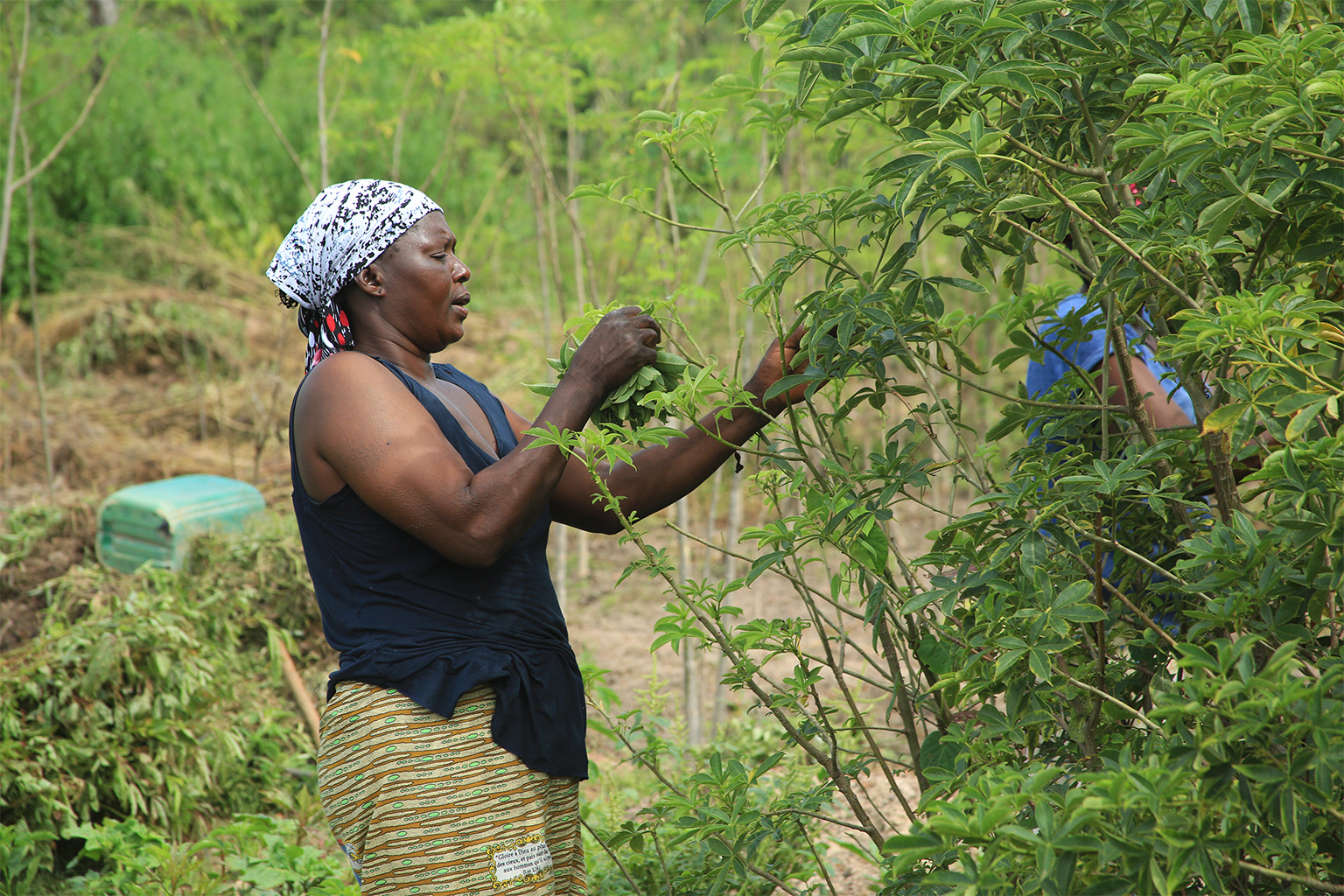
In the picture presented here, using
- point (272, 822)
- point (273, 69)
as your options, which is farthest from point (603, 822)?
point (273, 69)

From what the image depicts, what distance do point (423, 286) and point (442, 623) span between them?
61 centimetres

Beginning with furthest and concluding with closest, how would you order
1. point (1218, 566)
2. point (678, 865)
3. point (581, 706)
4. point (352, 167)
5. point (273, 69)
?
point (273, 69), point (352, 167), point (678, 865), point (581, 706), point (1218, 566)

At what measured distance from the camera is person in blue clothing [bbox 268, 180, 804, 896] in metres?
1.78

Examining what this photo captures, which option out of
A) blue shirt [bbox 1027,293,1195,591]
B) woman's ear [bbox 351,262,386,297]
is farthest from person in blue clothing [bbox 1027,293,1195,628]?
woman's ear [bbox 351,262,386,297]

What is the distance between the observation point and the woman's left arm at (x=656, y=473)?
2.05 meters

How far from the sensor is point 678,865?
2.57m

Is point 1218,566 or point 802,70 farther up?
point 802,70

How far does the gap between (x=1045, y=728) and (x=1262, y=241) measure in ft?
2.59

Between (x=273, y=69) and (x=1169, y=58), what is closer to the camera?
(x=1169, y=58)

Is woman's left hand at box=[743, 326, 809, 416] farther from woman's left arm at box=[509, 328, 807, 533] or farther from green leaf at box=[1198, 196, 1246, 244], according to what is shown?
green leaf at box=[1198, 196, 1246, 244]

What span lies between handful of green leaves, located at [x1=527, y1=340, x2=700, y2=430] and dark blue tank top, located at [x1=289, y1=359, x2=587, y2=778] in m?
0.23

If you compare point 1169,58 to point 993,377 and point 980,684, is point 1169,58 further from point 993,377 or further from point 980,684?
point 993,377

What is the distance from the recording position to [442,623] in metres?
1.87

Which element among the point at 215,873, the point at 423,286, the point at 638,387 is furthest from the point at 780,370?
the point at 215,873
